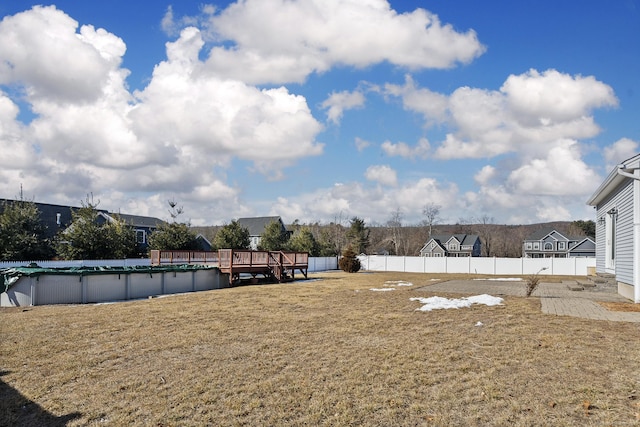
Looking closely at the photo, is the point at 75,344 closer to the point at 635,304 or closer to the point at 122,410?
the point at 122,410

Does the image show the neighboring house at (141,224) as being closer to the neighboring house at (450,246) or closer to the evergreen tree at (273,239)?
the evergreen tree at (273,239)

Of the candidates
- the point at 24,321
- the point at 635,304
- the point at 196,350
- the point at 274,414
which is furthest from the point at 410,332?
the point at 24,321

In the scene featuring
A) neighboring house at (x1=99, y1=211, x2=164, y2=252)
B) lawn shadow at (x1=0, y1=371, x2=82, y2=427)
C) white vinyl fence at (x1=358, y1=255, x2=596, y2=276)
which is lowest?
white vinyl fence at (x1=358, y1=255, x2=596, y2=276)

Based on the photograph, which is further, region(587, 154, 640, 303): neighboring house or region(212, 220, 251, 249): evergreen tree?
region(212, 220, 251, 249): evergreen tree

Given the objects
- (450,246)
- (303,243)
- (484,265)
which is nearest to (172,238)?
(303,243)

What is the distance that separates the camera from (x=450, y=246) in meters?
68.0

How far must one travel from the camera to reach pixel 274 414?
14.9ft

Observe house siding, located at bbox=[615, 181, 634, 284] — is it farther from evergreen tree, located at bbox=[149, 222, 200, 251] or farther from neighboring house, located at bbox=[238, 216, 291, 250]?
neighboring house, located at bbox=[238, 216, 291, 250]

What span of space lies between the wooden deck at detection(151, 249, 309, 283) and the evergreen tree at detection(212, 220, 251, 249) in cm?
711

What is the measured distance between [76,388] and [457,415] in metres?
4.37

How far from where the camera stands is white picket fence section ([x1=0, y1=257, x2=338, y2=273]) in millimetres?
19531

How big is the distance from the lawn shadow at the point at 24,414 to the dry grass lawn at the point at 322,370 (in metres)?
0.02

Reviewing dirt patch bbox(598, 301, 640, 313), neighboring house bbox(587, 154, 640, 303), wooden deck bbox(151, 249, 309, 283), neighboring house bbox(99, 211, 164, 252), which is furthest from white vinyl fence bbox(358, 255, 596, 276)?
dirt patch bbox(598, 301, 640, 313)

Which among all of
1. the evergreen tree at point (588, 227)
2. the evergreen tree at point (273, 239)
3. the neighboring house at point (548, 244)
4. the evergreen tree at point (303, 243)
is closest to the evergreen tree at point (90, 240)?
the evergreen tree at point (273, 239)
